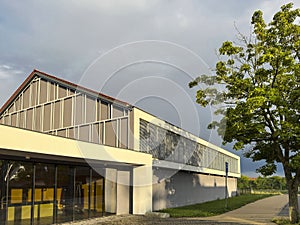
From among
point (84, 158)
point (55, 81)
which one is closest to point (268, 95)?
point (84, 158)

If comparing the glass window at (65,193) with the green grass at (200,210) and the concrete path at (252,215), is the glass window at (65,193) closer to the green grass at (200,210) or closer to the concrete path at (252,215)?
the green grass at (200,210)

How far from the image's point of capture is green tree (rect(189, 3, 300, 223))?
14281 millimetres

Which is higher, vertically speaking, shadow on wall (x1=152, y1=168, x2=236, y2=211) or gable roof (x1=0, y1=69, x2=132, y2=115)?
gable roof (x1=0, y1=69, x2=132, y2=115)

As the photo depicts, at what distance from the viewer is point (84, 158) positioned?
14328 mm

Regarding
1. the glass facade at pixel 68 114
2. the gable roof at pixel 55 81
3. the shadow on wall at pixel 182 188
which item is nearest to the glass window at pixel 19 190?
the glass facade at pixel 68 114

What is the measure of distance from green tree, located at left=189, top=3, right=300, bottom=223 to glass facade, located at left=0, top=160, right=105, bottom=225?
657 cm

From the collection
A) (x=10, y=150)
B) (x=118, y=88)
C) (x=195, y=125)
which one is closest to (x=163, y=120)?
(x=195, y=125)

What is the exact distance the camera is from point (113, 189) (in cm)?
1817

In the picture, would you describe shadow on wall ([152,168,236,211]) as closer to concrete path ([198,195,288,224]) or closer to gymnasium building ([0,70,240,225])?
gymnasium building ([0,70,240,225])

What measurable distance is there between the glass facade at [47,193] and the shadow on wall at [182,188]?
5172 millimetres

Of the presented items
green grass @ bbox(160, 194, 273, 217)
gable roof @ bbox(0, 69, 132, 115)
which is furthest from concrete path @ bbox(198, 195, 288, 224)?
gable roof @ bbox(0, 69, 132, 115)

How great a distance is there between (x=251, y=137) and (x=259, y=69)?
2885 mm

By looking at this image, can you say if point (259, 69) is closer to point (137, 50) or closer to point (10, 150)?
point (137, 50)

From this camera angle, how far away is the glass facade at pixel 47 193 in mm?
12603
